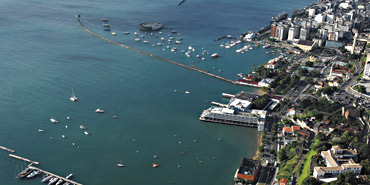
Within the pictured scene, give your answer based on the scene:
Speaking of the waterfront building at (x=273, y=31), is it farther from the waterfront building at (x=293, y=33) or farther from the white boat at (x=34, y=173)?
the white boat at (x=34, y=173)

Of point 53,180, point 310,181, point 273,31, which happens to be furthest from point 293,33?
point 53,180

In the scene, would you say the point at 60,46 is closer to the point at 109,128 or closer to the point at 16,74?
the point at 16,74

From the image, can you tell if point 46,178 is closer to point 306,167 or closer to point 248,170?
point 248,170

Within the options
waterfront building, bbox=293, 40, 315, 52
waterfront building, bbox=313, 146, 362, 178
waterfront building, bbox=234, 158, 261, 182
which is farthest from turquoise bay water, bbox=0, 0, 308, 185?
waterfront building, bbox=313, 146, 362, 178

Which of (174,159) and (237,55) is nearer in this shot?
(174,159)

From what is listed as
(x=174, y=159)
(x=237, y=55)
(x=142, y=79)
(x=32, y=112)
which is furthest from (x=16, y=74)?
(x=237, y=55)
